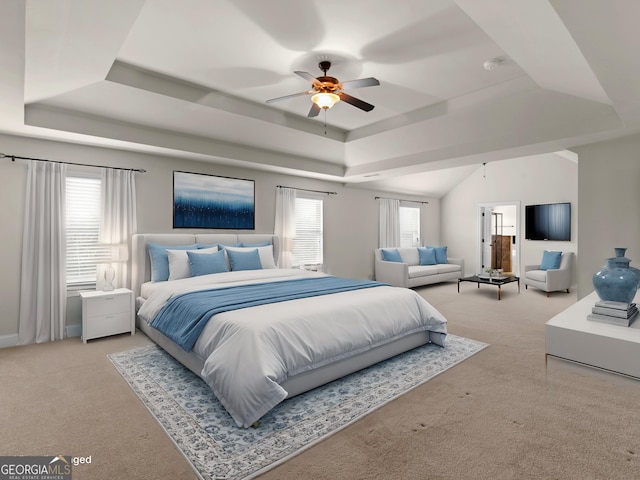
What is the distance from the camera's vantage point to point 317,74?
11.4 ft

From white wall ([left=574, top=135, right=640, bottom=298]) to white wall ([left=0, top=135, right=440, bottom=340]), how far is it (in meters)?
4.04

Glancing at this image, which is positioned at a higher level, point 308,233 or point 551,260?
point 308,233

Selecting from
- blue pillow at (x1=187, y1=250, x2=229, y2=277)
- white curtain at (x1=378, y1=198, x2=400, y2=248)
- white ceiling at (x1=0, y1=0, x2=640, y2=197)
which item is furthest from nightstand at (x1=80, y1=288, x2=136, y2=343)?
white curtain at (x1=378, y1=198, x2=400, y2=248)

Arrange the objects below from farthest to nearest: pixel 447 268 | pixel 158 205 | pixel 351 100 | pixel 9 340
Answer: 1. pixel 447 268
2. pixel 158 205
3. pixel 9 340
4. pixel 351 100

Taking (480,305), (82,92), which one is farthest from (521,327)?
(82,92)

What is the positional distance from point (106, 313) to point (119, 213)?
1.27 m

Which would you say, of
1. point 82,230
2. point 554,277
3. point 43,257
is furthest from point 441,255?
point 43,257

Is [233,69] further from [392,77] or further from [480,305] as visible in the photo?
[480,305]

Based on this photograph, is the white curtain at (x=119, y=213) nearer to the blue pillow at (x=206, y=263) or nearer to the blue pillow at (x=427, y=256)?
the blue pillow at (x=206, y=263)

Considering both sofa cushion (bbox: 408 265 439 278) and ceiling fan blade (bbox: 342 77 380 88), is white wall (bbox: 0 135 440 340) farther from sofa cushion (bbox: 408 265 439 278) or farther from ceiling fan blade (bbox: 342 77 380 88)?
ceiling fan blade (bbox: 342 77 380 88)

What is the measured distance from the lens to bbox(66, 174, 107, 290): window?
408 cm
